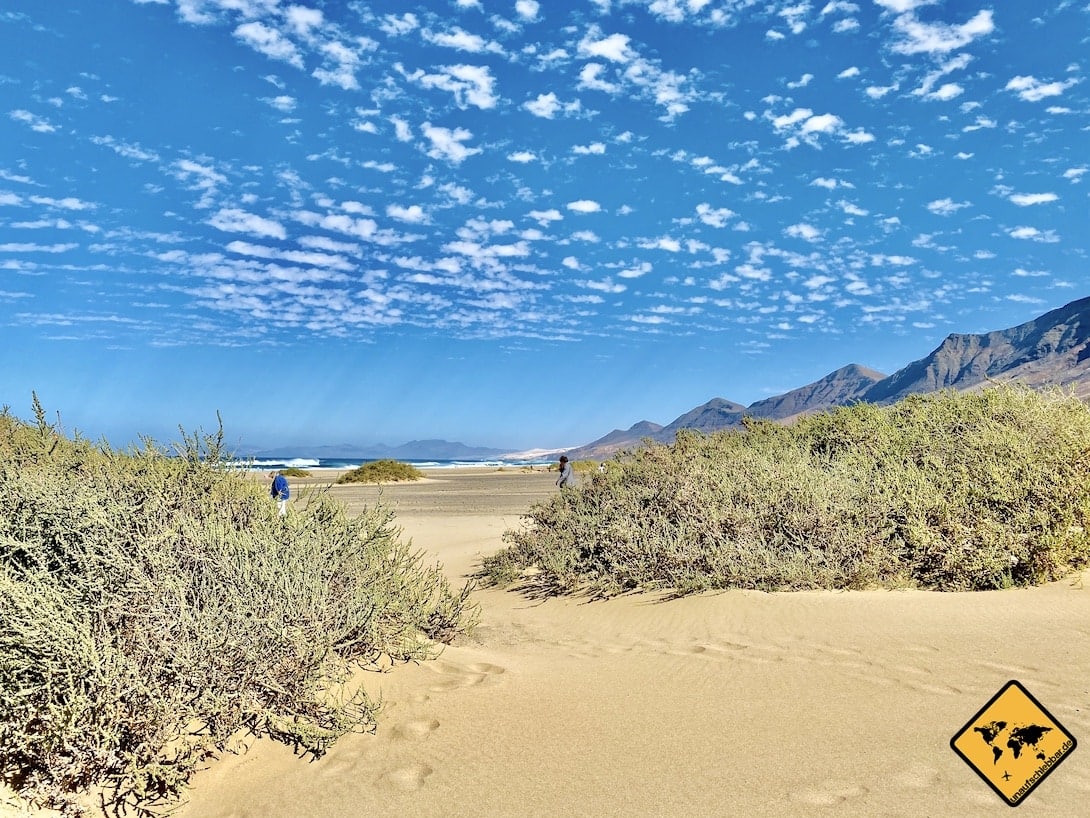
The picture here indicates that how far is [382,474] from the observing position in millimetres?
44125

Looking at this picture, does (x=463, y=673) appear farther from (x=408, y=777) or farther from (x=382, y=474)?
(x=382, y=474)

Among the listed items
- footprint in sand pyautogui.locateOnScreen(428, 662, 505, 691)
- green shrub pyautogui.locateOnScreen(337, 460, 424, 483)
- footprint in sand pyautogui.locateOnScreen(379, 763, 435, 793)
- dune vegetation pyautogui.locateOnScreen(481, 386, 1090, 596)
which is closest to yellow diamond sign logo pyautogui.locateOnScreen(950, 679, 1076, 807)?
footprint in sand pyautogui.locateOnScreen(379, 763, 435, 793)

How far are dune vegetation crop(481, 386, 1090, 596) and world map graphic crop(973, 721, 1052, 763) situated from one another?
6.44m

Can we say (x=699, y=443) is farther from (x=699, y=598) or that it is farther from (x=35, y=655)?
(x=35, y=655)

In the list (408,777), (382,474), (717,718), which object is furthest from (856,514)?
Result: (382,474)

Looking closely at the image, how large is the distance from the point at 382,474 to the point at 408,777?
4115cm

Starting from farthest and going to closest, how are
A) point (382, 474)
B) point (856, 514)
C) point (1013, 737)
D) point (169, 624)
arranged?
point (382, 474), point (856, 514), point (169, 624), point (1013, 737)

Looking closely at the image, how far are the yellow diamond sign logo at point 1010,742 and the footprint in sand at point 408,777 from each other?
10.5 feet

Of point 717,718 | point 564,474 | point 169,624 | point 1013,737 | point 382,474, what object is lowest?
point 717,718

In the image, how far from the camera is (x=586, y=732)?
15.2ft

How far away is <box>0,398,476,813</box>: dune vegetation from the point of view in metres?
3.61

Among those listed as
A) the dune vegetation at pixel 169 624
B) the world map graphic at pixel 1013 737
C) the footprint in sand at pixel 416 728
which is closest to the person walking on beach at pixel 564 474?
the dune vegetation at pixel 169 624

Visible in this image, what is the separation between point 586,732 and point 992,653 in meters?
3.36

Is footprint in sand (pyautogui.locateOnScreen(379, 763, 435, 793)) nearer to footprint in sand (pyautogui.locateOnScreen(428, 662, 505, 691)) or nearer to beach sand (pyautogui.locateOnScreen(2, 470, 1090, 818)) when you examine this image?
beach sand (pyautogui.locateOnScreen(2, 470, 1090, 818))
